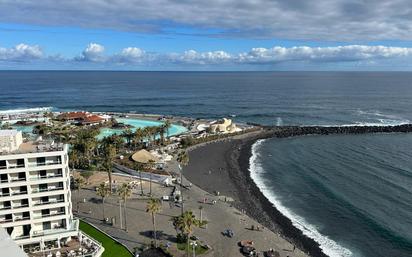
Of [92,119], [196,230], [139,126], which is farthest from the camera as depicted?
[139,126]

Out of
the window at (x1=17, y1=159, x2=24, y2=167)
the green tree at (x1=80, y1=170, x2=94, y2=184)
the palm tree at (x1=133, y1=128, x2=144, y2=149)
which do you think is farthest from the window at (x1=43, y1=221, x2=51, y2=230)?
the palm tree at (x1=133, y1=128, x2=144, y2=149)

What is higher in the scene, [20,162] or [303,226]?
[20,162]

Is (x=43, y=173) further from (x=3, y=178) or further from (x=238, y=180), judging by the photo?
(x=238, y=180)

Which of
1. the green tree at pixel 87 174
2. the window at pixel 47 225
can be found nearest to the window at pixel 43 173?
the window at pixel 47 225

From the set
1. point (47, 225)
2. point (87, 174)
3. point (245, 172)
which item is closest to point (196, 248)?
point (47, 225)

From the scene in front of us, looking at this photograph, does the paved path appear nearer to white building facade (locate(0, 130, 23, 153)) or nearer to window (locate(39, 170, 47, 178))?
window (locate(39, 170, 47, 178))

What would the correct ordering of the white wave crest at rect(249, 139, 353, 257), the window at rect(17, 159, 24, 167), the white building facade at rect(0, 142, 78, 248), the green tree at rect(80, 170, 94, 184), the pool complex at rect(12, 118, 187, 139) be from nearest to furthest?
the white building facade at rect(0, 142, 78, 248) < the window at rect(17, 159, 24, 167) < the white wave crest at rect(249, 139, 353, 257) < the green tree at rect(80, 170, 94, 184) < the pool complex at rect(12, 118, 187, 139)
